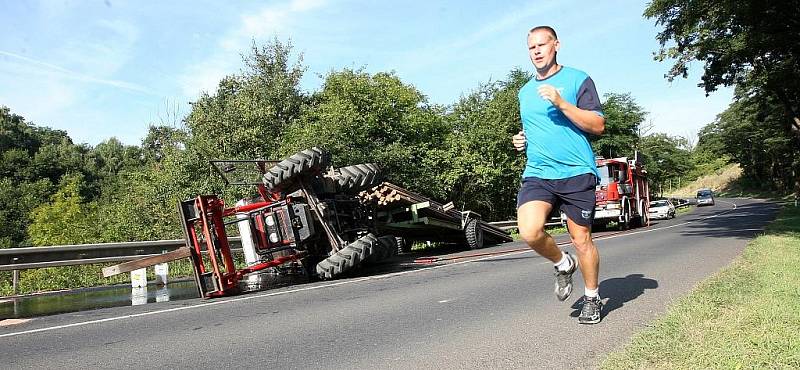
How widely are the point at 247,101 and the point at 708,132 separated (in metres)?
90.0

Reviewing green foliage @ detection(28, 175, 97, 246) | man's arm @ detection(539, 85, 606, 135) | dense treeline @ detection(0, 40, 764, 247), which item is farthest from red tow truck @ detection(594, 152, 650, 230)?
green foliage @ detection(28, 175, 97, 246)

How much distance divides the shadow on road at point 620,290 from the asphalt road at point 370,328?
0.04 feet

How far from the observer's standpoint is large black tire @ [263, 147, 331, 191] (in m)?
8.62

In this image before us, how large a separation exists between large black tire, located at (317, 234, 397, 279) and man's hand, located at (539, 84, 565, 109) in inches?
203

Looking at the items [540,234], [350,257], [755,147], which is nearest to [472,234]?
[350,257]

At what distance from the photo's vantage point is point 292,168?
28.3ft

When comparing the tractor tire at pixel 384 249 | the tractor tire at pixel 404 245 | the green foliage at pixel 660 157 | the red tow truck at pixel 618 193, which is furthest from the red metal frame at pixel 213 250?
the green foliage at pixel 660 157

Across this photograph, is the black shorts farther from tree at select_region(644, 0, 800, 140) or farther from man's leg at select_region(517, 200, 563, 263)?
tree at select_region(644, 0, 800, 140)

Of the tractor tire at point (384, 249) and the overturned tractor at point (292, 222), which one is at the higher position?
the overturned tractor at point (292, 222)

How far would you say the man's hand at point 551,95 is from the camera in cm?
405

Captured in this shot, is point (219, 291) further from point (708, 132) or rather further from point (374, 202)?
point (708, 132)

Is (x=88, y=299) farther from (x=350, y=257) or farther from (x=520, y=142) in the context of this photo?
(x=520, y=142)

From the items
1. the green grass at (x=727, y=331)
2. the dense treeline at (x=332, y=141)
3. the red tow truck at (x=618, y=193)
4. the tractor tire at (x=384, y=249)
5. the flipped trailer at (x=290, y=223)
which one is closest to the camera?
the green grass at (x=727, y=331)

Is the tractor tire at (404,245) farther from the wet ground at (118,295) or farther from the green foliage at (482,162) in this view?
the green foliage at (482,162)
